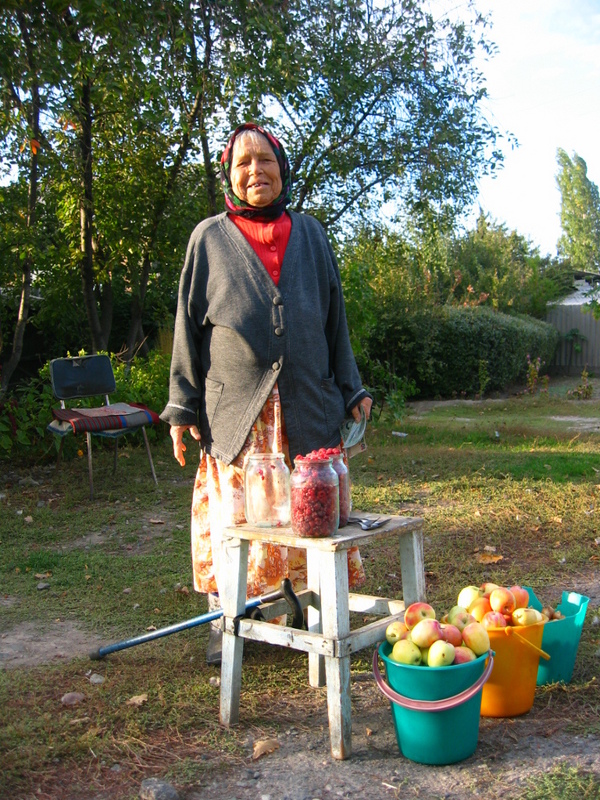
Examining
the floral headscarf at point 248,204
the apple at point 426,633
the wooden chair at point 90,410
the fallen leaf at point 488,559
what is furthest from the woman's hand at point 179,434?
the wooden chair at point 90,410

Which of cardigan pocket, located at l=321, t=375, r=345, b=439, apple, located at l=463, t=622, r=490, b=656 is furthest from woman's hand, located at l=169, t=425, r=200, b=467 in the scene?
apple, located at l=463, t=622, r=490, b=656

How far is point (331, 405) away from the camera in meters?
3.22

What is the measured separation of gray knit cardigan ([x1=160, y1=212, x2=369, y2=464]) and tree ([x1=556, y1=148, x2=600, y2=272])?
51.2 meters

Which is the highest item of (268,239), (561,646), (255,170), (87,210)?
(87,210)

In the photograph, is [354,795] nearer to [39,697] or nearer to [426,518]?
[39,697]

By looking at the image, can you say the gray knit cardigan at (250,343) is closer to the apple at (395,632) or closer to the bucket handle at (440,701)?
the apple at (395,632)

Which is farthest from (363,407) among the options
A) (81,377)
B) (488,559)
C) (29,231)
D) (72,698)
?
(29,231)

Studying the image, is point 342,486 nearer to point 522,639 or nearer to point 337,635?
point 337,635

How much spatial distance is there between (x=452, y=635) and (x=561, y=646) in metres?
0.67

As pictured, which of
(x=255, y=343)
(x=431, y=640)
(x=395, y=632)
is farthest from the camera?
(x=255, y=343)

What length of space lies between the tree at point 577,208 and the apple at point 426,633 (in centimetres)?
5192

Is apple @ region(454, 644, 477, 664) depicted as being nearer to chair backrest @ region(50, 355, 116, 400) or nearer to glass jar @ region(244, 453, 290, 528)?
glass jar @ region(244, 453, 290, 528)

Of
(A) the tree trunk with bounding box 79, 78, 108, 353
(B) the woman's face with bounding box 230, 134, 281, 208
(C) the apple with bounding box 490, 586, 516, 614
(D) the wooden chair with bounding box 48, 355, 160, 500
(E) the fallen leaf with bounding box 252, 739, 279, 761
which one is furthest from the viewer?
(A) the tree trunk with bounding box 79, 78, 108, 353

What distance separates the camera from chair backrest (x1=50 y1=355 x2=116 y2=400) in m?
7.55
